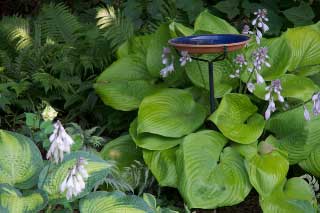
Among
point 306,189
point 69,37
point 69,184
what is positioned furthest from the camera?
point 69,37

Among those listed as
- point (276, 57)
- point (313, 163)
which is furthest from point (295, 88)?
point (313, 163)

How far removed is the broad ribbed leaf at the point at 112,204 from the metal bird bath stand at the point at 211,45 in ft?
3.41

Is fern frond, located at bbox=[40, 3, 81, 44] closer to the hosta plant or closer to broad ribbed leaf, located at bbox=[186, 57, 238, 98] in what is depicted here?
the hosta plant

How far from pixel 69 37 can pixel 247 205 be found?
231 cm

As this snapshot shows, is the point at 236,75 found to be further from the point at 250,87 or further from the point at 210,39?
the point at 210,39

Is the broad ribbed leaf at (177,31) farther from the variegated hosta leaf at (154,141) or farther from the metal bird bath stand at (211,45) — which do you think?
the variegated hosta leaf at (154,141)

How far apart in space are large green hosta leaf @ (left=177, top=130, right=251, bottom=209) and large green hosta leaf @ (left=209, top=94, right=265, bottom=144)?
99mm

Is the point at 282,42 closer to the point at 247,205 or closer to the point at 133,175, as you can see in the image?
the point at 247,205

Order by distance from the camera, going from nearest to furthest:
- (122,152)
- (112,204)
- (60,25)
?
(112,204)
(122,152)
(60,25)

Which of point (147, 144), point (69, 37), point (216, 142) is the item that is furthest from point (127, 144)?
point (69, 37)

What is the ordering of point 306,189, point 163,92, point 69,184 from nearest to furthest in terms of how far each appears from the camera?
point 69,184
point 306,189
point 163,92

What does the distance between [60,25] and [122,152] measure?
1.70 m

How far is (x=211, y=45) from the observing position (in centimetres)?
318

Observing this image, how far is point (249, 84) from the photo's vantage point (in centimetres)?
339
